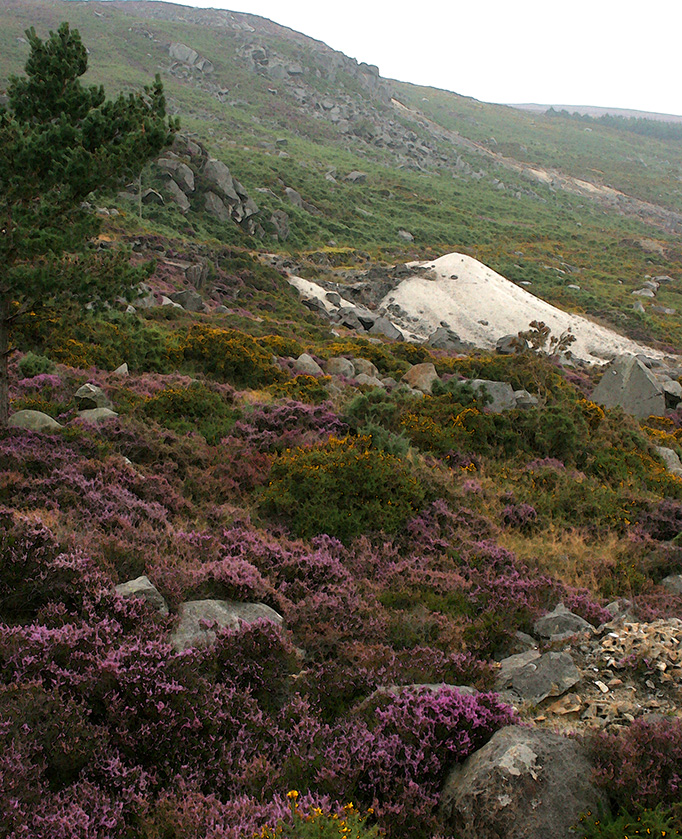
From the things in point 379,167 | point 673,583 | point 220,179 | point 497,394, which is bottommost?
point 673,583

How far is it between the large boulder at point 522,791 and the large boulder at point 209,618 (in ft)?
7.92

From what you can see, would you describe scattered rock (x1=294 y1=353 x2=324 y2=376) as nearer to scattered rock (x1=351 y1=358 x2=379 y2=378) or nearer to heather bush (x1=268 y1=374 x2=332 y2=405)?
scattered rock (x1=351 y1=358 x2=379 y2=378)

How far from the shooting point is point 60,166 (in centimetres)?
820

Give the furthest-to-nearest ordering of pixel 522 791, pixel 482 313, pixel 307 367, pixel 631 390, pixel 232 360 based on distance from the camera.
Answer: pixel 482 313 → pixel 631 390 → pixel 307 367 → pixel 232 360 → pixel 522 791

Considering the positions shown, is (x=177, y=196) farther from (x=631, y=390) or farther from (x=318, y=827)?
(x=318, y=827)

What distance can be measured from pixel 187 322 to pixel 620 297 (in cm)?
4513

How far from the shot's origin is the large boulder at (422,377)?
1999cm

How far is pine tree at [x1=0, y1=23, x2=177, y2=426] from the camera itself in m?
8.16

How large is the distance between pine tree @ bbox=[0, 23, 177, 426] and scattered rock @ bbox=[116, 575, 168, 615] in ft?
16.4

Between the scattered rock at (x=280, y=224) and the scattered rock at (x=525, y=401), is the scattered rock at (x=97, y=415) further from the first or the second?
the scattered rock at (x=280, y=224)

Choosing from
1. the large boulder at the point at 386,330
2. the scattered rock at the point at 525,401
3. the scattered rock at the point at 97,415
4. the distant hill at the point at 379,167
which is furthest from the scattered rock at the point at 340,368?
the distant hill at the point at 379,167

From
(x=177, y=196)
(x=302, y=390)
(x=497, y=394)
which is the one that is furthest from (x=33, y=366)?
(x=177, y=196)

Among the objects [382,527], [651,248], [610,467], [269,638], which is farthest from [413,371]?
[651,248]

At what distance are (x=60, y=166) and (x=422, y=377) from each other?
1433 centimetres
